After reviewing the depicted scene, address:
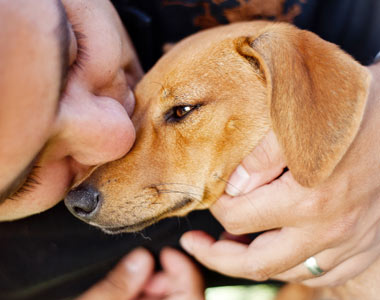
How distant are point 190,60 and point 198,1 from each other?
2.43ft

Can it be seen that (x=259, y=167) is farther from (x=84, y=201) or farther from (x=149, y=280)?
(x=149, y=280)

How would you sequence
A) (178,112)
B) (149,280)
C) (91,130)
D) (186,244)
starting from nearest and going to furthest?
(91,130)
(178,112)
(186,244)
(149,280)

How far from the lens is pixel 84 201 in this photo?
147cm

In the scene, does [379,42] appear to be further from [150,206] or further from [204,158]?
[150,206]

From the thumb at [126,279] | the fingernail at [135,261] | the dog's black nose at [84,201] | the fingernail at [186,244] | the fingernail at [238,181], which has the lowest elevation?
the thumb at [126,279]

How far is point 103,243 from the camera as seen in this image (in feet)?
6.91

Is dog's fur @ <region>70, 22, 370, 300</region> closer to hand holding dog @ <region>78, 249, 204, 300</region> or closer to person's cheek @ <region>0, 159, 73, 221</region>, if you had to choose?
person's cheek @ <region>0, 159, 73, 221</region>

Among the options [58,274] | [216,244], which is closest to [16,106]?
[216,244]

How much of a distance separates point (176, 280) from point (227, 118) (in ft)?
3.34

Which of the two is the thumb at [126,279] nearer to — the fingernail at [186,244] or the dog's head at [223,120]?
the fingernail at [186,244]

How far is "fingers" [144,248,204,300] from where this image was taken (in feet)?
6.72

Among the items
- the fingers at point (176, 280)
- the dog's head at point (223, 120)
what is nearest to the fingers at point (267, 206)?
the dog's head at point (223, 120)

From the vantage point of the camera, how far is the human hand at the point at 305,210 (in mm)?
1529

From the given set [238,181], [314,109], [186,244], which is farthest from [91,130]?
[186,244]
